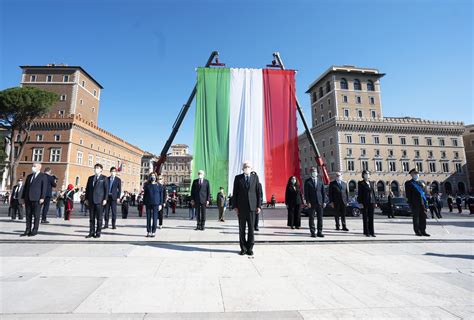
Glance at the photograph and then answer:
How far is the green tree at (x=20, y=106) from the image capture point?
119 ft

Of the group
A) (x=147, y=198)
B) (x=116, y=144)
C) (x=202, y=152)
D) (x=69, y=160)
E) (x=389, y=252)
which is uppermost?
(x=116, y=144)

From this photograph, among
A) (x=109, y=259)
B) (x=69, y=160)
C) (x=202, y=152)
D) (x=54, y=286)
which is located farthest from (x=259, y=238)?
(x=69, y=160)

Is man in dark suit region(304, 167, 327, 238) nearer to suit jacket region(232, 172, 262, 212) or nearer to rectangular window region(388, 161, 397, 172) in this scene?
suit jacket region(232, 172, 262, 212)

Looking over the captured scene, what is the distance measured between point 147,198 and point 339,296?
5.94 metres

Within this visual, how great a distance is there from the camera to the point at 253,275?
401 centimetres

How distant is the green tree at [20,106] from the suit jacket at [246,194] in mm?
44626

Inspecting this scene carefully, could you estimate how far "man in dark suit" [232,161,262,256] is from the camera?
18.1 feet

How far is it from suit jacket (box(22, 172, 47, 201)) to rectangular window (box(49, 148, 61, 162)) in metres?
42.5

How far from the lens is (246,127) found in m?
15.3

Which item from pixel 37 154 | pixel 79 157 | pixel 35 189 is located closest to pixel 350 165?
pixel 79 157

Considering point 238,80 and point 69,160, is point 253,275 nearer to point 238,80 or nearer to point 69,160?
point 238,80

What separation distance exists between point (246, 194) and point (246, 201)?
0.52 ft

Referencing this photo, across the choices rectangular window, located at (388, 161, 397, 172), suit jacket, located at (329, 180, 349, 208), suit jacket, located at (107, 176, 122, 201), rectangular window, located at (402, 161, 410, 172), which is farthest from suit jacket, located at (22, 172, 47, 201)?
rectangular window, located at (402, 161, 410, 172)

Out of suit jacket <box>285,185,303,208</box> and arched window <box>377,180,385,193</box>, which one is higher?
arched window <box>377,180,385,193</box>
